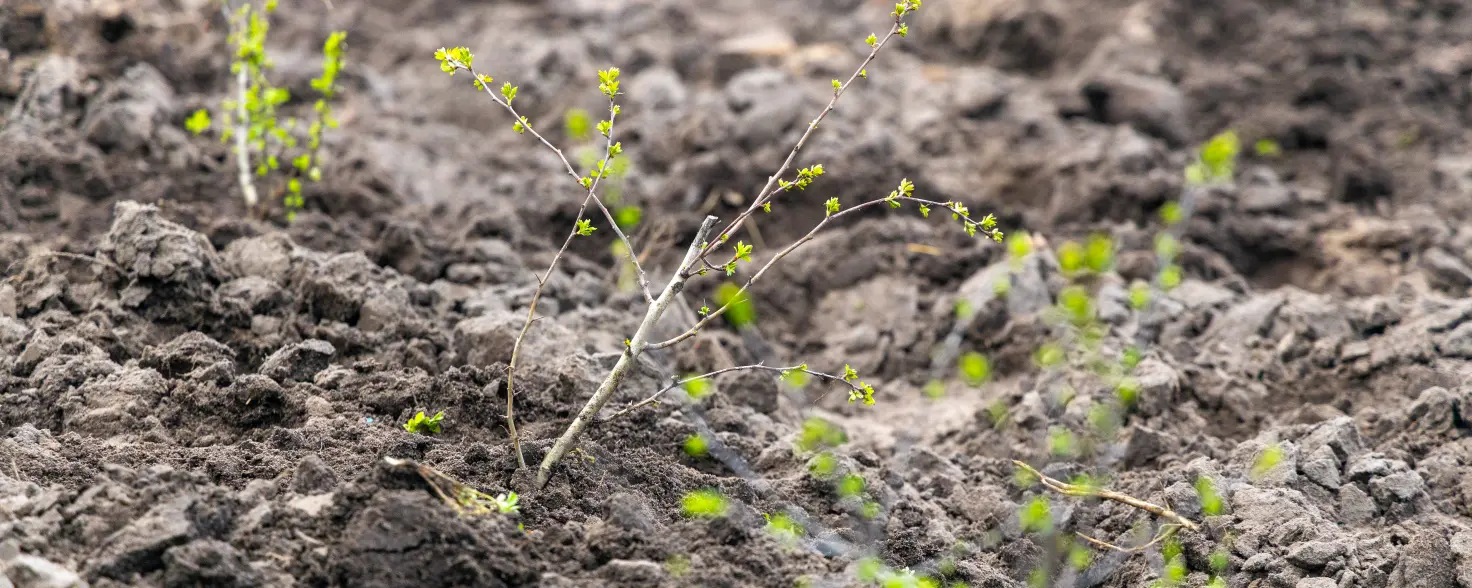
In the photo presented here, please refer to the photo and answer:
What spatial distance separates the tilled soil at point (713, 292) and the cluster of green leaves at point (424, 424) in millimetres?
70

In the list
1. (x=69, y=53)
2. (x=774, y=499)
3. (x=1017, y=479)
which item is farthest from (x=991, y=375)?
(x=69, y=53)

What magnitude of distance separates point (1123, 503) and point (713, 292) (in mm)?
2820

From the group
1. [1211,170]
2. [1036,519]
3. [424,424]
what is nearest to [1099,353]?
[1036,519]

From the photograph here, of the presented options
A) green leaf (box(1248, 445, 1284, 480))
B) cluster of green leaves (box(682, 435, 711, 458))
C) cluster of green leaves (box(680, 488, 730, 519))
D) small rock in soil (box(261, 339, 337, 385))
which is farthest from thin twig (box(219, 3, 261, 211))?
green leaf (box(1248, 445, 1284, 480))

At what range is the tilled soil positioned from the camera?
3.99 meters

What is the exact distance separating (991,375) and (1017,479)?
4.39 feet

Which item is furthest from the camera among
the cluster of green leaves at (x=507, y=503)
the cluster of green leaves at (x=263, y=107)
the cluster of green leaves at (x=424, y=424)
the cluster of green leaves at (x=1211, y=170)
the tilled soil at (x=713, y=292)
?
the cluster of green leaves at (x=1211, y=170)

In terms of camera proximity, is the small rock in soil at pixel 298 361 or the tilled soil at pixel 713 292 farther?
the small rock in soil at pixel 298 361

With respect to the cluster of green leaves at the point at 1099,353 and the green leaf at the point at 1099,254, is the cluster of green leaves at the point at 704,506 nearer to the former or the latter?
the cluster of green leaves at the point at 1099,353

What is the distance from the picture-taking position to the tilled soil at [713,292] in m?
3.99

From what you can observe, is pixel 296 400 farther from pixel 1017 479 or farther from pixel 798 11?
pixel 798 11

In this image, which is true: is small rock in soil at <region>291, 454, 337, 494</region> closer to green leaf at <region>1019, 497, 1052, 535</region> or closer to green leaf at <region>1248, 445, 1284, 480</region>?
green leaf at <region>1019, 497, 1052, 535</region>

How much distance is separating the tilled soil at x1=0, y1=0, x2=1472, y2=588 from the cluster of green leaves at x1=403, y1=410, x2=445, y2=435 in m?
0.07

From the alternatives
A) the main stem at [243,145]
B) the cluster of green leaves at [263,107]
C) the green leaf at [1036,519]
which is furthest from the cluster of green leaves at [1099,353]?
the main stem at [243,145]
